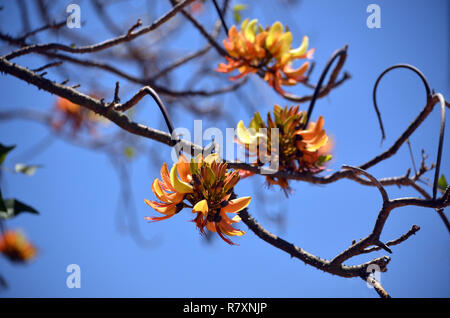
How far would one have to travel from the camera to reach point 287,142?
30.9 inches

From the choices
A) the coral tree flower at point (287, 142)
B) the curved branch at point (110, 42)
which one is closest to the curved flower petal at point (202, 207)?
the coral tree flower at point (287, 142)

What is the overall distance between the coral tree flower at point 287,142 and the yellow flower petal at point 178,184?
0.77 feet

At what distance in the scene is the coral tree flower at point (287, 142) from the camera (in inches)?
30.5

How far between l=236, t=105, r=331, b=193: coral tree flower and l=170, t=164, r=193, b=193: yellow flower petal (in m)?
0.24

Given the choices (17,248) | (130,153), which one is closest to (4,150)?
(130,153)

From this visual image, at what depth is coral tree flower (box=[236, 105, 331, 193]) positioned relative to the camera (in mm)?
775

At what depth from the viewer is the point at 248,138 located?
2.55ft

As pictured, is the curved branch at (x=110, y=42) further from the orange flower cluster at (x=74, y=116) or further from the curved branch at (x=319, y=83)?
the orange flower cluster at (x=74, y=116)

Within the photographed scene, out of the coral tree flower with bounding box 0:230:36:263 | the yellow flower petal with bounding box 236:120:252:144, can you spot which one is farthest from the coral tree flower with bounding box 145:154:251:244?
the coral tree flower with bounding box 0:230:36:263

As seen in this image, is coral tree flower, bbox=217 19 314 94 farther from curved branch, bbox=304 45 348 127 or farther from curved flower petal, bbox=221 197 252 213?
curved flower petal, bbox=221 197 252 213

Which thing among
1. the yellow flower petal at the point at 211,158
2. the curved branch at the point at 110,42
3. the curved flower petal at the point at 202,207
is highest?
the curved branch at the point at 110,42
